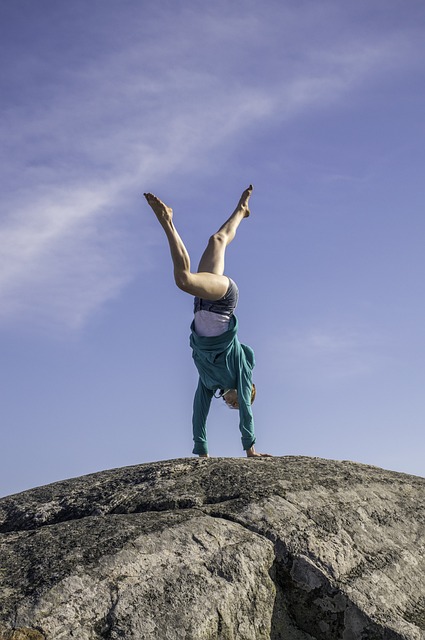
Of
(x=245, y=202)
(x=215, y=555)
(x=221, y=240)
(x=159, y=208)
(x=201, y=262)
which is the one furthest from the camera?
(x=245, y=202)

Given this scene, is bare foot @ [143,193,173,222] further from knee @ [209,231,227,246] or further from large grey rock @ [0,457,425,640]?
large grey rock @ [0,457,425,640]

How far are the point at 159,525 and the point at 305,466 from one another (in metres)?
2.27

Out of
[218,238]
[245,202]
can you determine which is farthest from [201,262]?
[245,202]

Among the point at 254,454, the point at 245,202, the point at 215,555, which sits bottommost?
the point at 215,555

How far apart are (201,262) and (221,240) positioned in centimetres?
52

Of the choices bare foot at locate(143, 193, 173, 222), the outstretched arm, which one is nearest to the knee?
bare foot at locate(143, 193, 173, 222)

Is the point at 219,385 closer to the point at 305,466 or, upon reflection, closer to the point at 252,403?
the point at 252,403

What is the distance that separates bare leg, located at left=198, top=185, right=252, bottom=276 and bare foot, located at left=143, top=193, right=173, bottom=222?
2.93ft

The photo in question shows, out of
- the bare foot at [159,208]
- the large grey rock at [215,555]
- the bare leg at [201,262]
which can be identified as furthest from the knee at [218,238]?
the large grey rock at [215,555]

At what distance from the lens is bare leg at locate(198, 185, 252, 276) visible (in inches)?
345

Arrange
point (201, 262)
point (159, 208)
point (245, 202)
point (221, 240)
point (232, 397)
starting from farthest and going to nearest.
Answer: point (245, 202) → point (232, 397) → point (221, 240) → point (201, 262) → point (159, 208)

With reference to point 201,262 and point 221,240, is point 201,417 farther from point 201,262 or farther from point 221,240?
point 221,240

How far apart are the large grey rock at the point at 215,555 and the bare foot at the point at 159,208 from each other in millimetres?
2456

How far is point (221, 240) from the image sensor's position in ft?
30.1
